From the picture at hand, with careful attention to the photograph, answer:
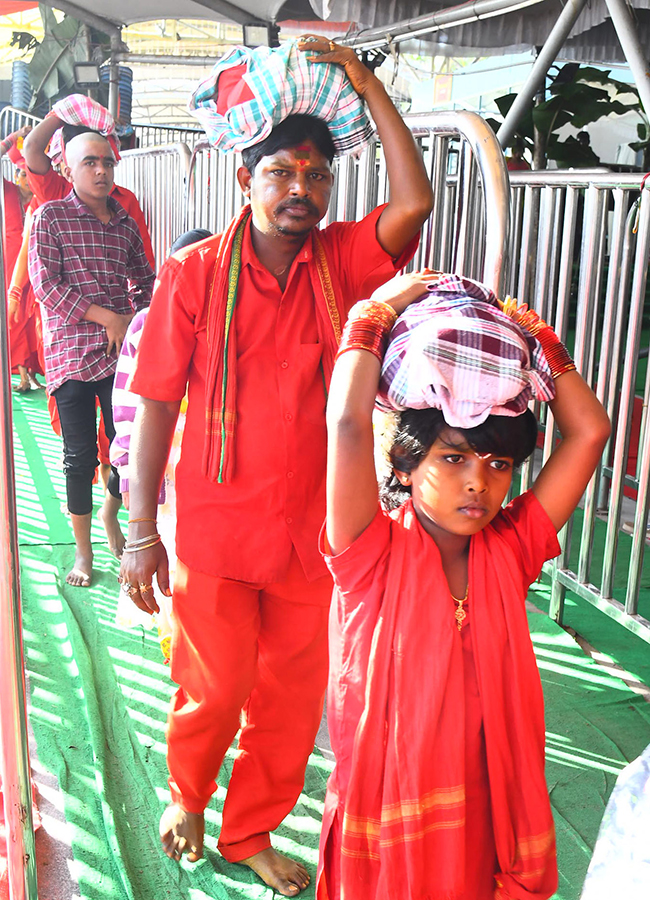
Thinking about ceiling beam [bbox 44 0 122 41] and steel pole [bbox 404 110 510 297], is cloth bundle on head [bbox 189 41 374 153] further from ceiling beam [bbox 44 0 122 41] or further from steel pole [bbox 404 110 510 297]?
ceiling beam [bbox 44 0 122 41]

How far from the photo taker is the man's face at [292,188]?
200cm

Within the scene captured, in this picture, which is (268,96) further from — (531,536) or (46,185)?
(46,185)

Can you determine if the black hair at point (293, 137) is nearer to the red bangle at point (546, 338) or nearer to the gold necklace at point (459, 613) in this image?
the red bangle at point (546, 338)

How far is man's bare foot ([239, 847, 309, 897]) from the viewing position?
7.23ft

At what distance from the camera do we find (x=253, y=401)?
2.09 metres

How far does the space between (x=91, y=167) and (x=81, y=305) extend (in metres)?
0.66

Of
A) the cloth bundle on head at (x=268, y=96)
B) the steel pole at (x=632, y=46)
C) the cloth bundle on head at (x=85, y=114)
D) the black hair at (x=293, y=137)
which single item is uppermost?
the steel pole at (x=632, y=46)

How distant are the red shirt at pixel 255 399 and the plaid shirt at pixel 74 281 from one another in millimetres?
2088

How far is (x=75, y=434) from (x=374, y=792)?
116 inches

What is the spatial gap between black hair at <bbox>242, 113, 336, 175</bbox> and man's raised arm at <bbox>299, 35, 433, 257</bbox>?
0.12 m

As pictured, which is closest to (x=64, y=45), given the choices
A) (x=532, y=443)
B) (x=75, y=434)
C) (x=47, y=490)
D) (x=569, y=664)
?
(x=47, y=490)

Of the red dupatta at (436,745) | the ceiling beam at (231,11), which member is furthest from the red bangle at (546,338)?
the ceiling beam at (231,11)

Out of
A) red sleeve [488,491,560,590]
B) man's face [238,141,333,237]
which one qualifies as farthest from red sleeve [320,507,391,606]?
man's face [238,141,333,237]

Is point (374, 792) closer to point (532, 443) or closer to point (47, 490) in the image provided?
point (532, 443)
